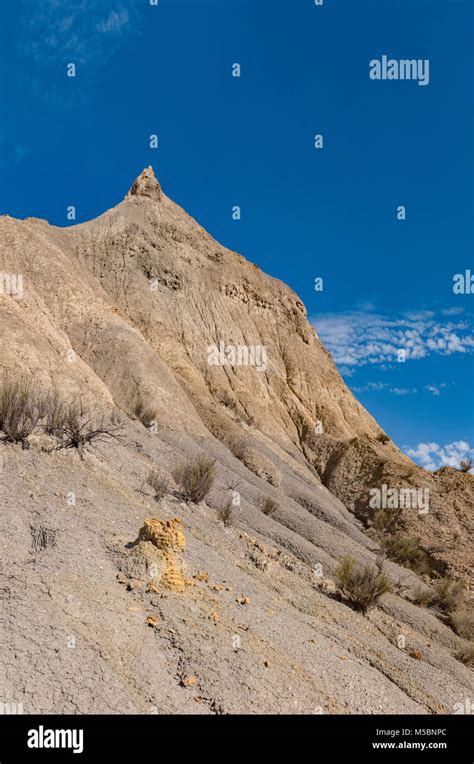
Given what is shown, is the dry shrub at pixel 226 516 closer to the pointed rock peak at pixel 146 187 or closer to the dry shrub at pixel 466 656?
the dry shrub at pixel 466 656

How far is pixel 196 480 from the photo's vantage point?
12.0m

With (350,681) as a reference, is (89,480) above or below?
above

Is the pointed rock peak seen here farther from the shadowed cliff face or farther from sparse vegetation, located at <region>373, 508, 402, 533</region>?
sparse vegetation, located at <region>373, 508, 402, 533</region>

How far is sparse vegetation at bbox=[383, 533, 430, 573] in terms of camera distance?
61.0ft

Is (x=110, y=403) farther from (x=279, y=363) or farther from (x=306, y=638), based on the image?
(x=279, y=363)

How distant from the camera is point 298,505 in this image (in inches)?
738

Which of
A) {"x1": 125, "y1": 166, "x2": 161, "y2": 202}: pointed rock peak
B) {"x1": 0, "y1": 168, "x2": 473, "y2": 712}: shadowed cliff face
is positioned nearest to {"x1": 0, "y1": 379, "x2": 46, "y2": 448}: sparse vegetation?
{"x1": 0, "y1": 168, "x2": 473, "y2": 712}: shadowed cliff face

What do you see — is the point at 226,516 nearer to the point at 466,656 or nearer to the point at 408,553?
the point at 466,656

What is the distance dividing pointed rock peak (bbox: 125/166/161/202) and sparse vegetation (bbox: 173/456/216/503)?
34552 mm

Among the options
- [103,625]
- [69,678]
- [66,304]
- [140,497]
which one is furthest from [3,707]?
[66,304]

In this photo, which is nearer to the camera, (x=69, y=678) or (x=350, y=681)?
(x=69, y=678)

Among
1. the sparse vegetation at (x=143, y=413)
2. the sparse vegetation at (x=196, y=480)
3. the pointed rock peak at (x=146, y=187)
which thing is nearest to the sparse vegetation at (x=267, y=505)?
the sparse vegetation at (x=196, y=480)

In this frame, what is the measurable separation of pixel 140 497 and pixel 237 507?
439 centimetres

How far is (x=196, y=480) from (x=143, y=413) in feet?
25.3
